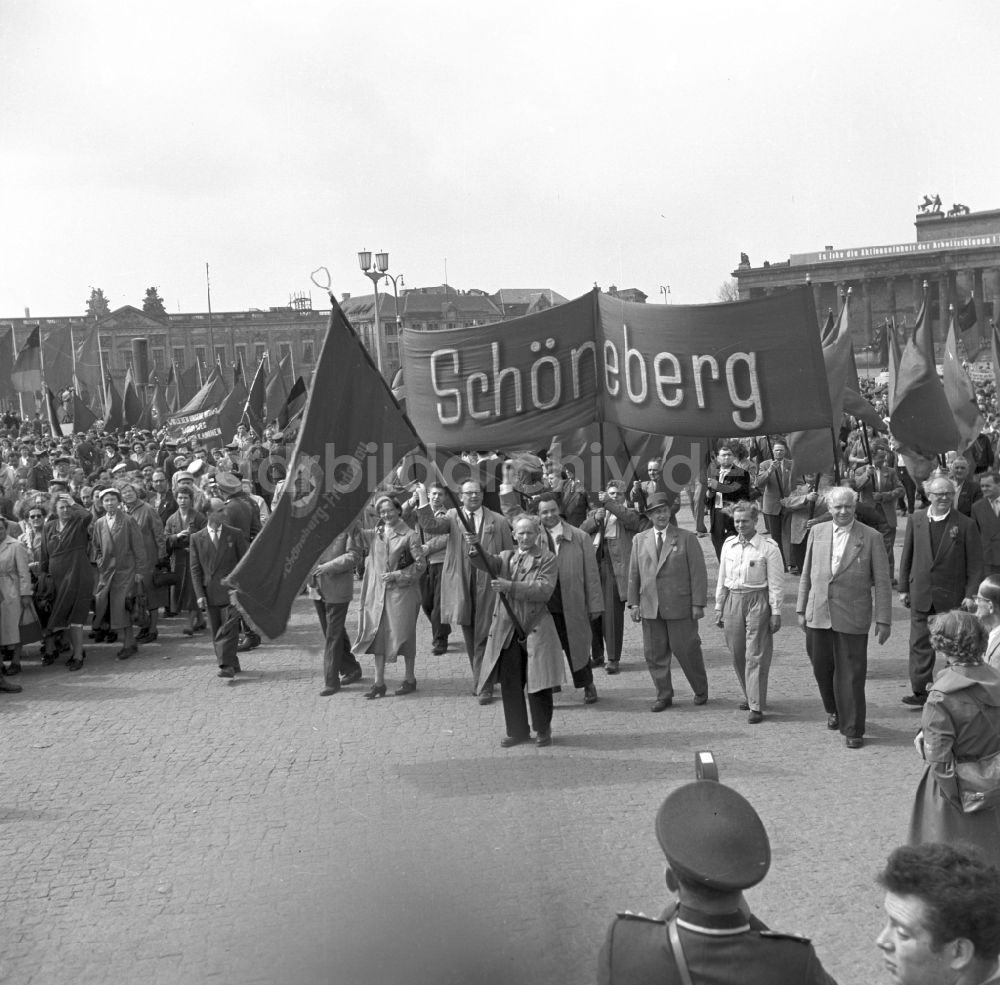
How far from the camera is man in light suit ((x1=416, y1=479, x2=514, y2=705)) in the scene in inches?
364

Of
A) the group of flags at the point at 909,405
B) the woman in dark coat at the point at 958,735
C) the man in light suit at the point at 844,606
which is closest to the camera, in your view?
the woman in dark coat at the point at 958,735

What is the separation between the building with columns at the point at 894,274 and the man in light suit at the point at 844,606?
8214 centimetres

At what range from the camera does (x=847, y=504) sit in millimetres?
7613

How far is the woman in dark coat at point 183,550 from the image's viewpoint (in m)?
12.0

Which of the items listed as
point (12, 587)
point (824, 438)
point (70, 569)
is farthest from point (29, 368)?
point (824, 438)

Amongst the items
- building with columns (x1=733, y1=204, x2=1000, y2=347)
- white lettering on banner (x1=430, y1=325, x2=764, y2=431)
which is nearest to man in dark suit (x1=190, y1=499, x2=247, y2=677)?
white lettering on banner (x1=430, y1=325, x2=764, y2=431)


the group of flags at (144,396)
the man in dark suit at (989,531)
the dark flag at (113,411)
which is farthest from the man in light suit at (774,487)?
the dark flag at (113,411)

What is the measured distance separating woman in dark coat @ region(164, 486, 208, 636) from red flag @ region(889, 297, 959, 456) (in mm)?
7432

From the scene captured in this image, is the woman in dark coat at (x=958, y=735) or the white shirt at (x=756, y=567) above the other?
the white shirt at (x=756, y=567)

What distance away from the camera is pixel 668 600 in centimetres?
842

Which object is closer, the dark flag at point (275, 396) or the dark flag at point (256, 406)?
the dark flag at point (256, 406)

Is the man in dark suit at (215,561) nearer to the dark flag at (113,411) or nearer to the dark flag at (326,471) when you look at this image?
the dark flag at (326,471)

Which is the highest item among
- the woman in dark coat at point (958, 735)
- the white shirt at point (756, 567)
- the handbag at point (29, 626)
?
the white shirt at point (756, 567)

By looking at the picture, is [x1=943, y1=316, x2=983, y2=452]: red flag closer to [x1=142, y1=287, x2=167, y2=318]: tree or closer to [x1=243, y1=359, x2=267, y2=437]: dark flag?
[x1=243, y1=359, x2=267, y2=437]: dark flag
